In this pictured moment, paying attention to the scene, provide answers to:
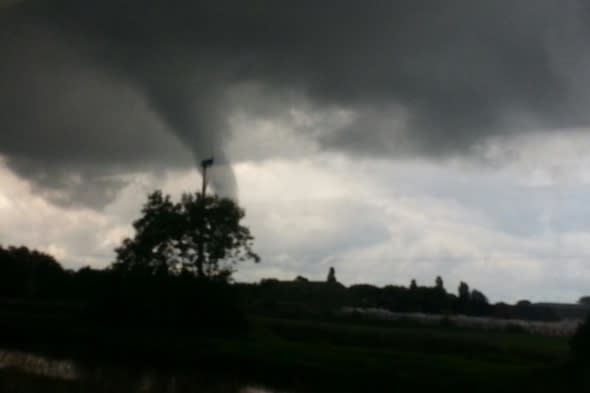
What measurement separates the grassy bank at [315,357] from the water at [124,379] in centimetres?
193

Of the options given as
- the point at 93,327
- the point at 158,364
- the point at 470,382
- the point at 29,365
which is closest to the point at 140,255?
the point at 93,327

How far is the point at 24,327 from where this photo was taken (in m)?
57.8

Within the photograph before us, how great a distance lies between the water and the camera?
29.6 metres

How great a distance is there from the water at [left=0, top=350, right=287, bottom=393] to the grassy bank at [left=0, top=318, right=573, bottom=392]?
193 cm

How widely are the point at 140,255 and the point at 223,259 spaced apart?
6.87 meters

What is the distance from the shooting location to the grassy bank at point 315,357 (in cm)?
3656

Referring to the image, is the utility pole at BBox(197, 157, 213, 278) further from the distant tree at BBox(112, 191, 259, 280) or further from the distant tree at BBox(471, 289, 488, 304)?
the distant tree at BBox(471, 289, 488, 304)

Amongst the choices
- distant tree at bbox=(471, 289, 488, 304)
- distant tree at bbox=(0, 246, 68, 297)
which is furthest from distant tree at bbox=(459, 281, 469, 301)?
distant tree at bbox=(0, 246, 68, 297)

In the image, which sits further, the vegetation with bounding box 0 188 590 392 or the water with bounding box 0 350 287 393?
the vegetation with bounding box 0 188 590 392

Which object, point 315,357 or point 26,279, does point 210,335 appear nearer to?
point 315,357

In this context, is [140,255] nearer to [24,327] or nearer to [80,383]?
[24,327]

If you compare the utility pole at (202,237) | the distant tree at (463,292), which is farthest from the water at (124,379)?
the distant tree at (463,292)

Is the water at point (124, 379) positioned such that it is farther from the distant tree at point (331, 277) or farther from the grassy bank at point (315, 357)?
the distant tree at point (331, 277)

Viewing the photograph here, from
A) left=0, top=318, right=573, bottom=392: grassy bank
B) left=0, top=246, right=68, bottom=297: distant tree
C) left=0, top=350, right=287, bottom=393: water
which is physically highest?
left=0, top=246, right=68, bottom=297: distant tree
